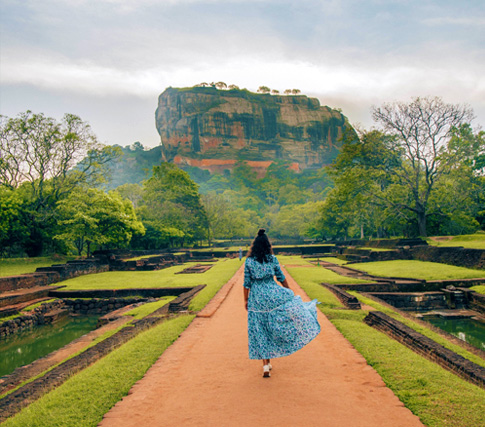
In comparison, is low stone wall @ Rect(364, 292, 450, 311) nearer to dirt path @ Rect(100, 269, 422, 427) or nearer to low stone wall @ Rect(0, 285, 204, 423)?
dirt path @ Rect(100, 269, 422, 427)

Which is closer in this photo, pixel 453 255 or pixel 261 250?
pixel 261 250

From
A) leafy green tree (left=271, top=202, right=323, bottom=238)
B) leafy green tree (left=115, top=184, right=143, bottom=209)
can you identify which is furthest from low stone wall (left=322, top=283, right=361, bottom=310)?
leafy green tree (left=115, top=184, right=143, bottom=209)

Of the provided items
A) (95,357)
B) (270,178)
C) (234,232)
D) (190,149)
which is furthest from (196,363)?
(190,149)

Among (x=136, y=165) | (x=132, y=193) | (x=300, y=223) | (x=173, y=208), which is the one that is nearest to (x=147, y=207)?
(x=173, y=208)

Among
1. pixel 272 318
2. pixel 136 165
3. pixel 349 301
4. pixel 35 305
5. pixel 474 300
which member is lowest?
pixel 474 300

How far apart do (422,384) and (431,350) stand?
1257 millimetres

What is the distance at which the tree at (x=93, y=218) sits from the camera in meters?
21.2

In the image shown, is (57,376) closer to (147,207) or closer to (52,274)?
(52,274)

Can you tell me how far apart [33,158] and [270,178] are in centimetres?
9410

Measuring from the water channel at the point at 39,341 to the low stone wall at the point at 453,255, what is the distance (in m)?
13.8

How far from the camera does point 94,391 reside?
3393 mm

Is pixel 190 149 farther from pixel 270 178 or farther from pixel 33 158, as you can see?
pixel 33 158

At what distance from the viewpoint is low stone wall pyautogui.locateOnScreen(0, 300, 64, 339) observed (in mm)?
9062

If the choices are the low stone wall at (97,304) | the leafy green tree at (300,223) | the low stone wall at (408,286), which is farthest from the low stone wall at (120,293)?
the leafy green tree at (300,223)
